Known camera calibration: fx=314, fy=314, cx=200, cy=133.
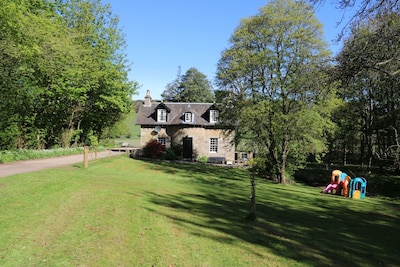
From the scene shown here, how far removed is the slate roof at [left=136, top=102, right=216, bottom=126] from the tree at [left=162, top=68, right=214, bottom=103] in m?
35.7

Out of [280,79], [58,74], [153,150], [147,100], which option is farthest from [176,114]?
[280,79]

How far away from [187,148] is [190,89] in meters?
41.8

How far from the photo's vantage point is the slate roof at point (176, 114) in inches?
1399

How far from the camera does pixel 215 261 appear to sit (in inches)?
219

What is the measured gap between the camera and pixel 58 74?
25797mm

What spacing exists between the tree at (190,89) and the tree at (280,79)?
49.5 metres

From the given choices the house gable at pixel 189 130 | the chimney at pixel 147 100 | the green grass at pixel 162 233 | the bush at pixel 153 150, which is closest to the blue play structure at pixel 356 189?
the green grass at pixel 162 233

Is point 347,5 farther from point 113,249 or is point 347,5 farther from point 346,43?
point 113,249

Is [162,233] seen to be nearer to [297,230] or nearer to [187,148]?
[297,230]

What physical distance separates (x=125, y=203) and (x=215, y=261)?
4602mm

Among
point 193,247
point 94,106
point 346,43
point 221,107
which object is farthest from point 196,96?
point 193,247

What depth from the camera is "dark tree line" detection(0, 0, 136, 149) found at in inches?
698

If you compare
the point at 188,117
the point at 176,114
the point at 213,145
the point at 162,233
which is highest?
the point at 176,114

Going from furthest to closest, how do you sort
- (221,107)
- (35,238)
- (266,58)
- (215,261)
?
(221,107), (266,58), (35,238), (215,261)
